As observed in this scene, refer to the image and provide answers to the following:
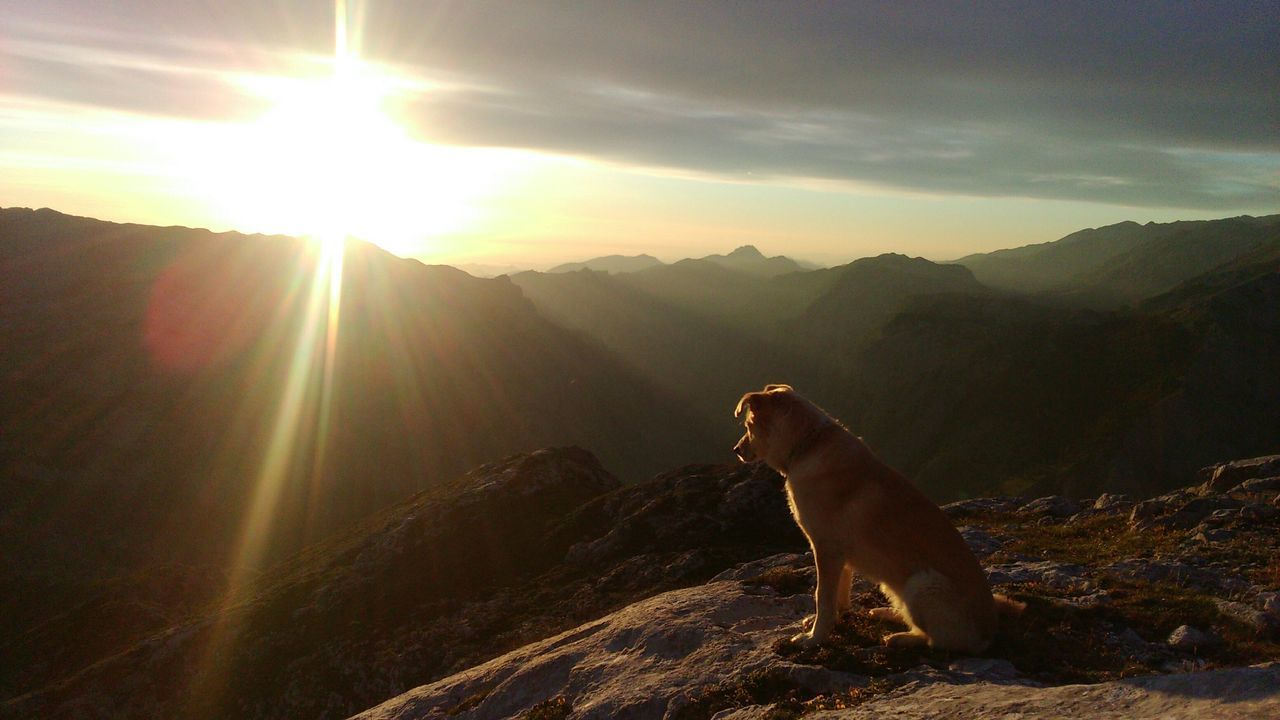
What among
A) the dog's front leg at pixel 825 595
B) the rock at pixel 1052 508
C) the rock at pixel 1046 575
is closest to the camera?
the dog's front leg at pixel 825 595

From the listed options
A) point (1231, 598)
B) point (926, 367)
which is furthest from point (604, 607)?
point (926, 367)

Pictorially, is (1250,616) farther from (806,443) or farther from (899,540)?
(806,443)

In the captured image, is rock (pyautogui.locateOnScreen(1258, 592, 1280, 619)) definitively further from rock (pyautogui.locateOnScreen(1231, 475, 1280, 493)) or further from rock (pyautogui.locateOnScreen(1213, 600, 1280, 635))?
rock (pyautogui.locateOnScreen(1231, 475, 1280, 493))

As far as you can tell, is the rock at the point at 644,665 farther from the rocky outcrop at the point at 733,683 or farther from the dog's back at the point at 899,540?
A: the dog's back at the point at 899,540

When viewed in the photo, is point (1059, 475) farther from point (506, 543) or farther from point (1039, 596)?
point (1039, 596)

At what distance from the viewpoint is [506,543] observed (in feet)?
111

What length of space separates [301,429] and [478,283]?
79.2m

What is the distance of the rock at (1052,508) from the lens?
21547mm

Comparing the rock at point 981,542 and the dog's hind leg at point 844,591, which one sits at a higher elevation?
the dog's hind leg at point 844,591

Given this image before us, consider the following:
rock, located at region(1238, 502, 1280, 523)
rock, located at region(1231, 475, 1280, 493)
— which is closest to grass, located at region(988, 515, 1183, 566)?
rock, located at region(1238, 502, 1280, 523)

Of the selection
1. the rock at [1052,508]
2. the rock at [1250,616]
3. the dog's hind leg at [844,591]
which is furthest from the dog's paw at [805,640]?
the rock at [1052,508]

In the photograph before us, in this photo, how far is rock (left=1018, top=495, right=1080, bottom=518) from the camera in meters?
21.5

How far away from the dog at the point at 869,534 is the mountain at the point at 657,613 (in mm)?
394

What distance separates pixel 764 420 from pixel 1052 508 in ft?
58.5
